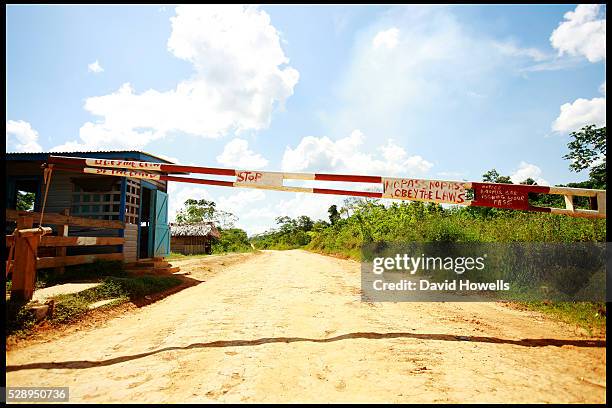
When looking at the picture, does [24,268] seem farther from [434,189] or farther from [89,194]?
[89,194]

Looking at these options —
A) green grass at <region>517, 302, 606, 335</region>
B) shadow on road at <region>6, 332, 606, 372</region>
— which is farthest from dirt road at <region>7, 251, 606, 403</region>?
green grass at <region>517, 302, 606, 335</region>

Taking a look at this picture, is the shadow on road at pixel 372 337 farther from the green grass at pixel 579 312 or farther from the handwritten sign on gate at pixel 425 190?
the handwritten sign on gate at pixel 425 190

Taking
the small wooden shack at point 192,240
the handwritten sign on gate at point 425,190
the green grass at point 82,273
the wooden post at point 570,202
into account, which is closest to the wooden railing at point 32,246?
the green grass at point 82,273

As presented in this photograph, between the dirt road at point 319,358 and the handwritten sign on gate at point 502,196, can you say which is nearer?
the dirt road at point 319,358

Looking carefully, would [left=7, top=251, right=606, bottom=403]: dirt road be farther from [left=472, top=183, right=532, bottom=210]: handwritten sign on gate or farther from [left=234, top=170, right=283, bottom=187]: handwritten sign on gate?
[left=234, top=170, right=283, bottom=187]: handwritten sign on gate

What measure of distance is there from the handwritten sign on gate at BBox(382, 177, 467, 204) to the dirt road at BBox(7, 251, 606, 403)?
2057 mm

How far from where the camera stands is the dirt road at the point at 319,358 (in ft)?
10.0

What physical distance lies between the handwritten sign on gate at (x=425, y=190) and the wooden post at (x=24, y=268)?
5.79m

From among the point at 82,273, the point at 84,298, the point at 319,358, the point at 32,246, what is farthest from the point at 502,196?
the point at 82,273

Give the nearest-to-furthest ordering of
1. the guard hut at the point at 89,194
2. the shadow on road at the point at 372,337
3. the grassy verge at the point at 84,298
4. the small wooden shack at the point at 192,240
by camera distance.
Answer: the shadow on road at the point at 372,337 → the grassy verge at the point at 84,298 → the guard hut at the point at 89,194 → the small wooden shack at the point at 192,240

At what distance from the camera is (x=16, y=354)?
407cm

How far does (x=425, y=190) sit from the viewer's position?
529 centimetres

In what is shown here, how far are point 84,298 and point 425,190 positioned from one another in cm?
676

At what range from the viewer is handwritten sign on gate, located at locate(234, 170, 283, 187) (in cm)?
530
